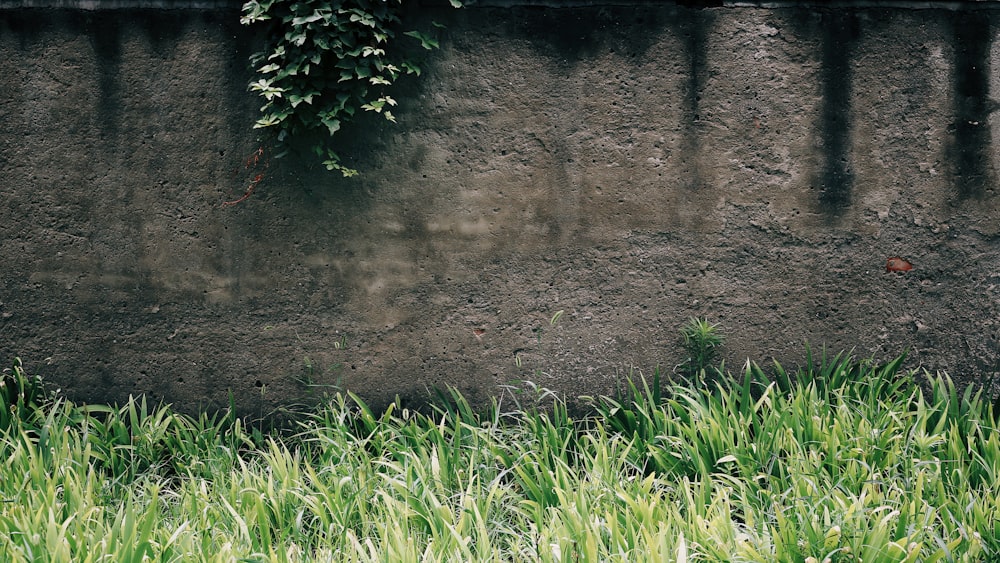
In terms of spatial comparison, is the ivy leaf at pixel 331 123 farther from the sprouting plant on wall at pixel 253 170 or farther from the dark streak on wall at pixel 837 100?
the dark streak on wall at pixel 837 100

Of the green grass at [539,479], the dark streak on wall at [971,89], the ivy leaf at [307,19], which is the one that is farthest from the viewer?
the dark streak on wall at [971,89]

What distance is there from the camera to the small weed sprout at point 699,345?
2855 mm

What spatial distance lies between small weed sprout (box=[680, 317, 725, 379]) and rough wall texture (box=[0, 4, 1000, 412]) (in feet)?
0.16

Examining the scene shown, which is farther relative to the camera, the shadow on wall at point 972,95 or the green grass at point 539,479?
the shadow on wall at point 972,95

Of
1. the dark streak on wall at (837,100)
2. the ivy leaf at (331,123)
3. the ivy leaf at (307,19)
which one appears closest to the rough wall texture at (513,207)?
the dark streak on wall at (837,100)

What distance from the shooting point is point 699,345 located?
2869 mm

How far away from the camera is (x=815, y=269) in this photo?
286 centimetres

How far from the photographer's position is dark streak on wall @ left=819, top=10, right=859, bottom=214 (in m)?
2.81

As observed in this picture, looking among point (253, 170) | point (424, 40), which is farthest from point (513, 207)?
point (253, 170)

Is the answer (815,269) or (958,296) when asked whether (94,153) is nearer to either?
(815,269)

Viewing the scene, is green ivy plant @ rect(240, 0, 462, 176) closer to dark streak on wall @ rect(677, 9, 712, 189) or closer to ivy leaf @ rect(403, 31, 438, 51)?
ivy leaf @ rect(403, 31, 438, 51)

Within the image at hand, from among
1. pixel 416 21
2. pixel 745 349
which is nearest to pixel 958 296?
pixel 745 349

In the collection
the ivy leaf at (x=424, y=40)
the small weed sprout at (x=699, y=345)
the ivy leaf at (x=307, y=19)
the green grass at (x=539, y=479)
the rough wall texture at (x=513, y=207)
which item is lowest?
the green grass at (x=539, y=479)

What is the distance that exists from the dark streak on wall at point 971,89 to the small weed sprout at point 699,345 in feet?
3.76
